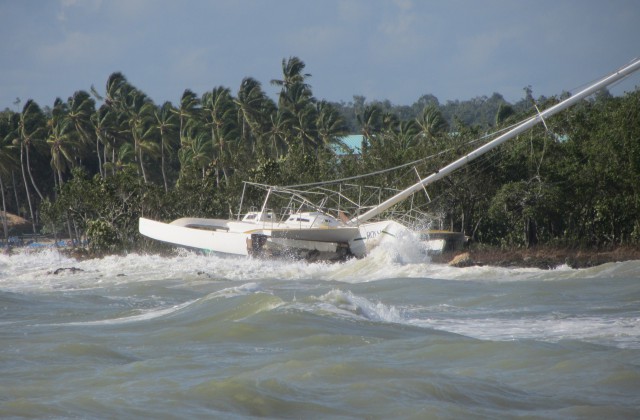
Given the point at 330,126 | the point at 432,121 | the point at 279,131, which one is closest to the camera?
the point at 432,121

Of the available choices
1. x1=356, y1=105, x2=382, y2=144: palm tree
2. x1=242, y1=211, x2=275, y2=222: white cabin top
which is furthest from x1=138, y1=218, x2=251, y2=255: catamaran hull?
x1=356, y1=105, x2=382, y2=144: palm tree

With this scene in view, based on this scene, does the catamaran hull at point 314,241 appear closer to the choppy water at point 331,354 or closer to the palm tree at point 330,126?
the choppy water at point 331,354

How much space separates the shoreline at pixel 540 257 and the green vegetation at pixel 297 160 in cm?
201

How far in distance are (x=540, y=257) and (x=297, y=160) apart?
21720mm

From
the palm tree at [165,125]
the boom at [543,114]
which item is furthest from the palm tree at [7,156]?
the boom at [543,114]

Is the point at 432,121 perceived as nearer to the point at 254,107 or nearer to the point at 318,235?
the point at 254,107

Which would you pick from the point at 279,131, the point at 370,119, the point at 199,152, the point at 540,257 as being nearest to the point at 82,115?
the point at 199,152

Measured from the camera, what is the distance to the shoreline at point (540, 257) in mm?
35000

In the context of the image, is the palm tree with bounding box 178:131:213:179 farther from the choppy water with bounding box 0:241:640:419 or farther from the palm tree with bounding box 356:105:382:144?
the choppy water with bounding box 0:241:640:419

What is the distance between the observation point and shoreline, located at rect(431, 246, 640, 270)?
115 feet

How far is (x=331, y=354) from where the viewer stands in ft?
43.5

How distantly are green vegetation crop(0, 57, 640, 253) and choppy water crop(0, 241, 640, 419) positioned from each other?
18.3 metres

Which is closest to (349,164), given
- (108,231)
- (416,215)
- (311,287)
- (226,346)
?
(416,215)

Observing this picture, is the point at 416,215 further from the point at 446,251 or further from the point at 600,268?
the point at 600,268
